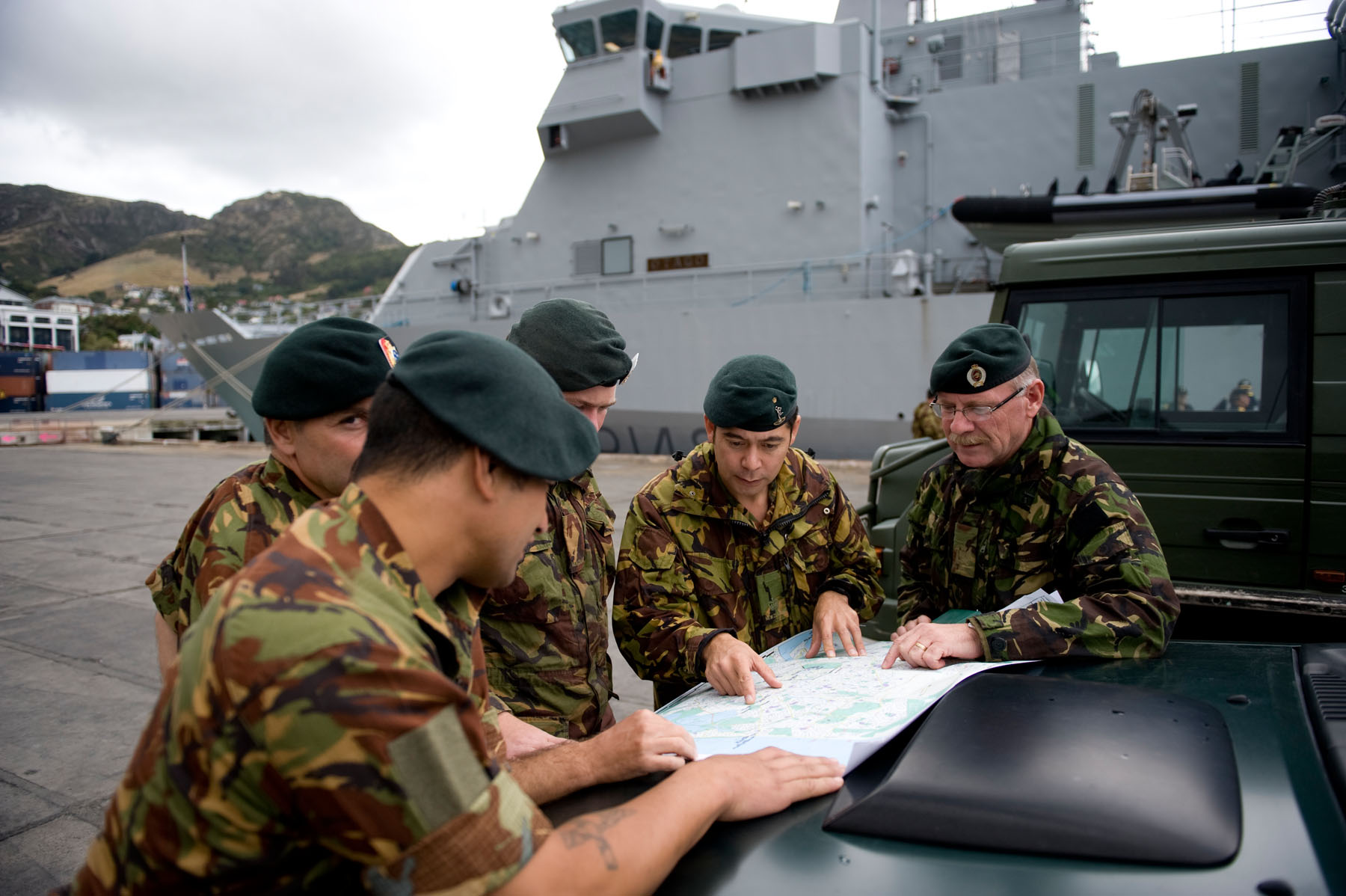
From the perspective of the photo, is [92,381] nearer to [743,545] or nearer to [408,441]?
[743,545]

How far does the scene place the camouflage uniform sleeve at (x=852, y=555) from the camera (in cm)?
235

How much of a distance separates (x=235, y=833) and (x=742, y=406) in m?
1.49

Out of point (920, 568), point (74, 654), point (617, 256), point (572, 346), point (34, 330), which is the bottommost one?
point (74, 654)

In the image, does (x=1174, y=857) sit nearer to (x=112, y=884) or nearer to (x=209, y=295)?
(x=112, y=884)

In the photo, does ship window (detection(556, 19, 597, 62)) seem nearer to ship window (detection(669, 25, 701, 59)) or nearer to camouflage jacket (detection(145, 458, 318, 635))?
ship window (detection(669, 25, 701, 59))

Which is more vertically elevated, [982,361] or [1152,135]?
[1152,135]

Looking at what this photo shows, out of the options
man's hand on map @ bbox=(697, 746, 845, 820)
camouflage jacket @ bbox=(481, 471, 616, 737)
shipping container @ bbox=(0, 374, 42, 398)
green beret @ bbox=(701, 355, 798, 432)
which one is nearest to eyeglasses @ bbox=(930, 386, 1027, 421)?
green beret @ bbox=(701, 355, 798, 432)

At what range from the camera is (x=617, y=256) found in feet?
49.1

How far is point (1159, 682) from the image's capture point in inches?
58.7

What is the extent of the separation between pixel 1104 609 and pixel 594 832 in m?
1.25

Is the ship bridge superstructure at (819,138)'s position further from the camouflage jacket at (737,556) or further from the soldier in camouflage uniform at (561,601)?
the soldier in camouflage uniform at (561,601)

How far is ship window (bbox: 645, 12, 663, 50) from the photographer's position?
1420cm

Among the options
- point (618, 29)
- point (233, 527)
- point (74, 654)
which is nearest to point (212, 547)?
point (233, 527)

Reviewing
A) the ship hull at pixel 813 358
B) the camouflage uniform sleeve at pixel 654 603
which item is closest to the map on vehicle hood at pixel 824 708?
the camouflage uniform sleeve at pixel 654 603
